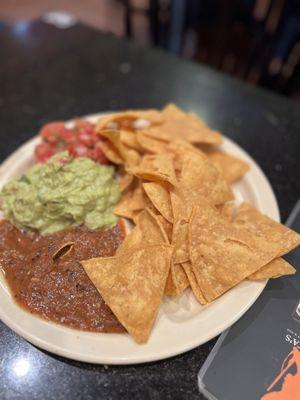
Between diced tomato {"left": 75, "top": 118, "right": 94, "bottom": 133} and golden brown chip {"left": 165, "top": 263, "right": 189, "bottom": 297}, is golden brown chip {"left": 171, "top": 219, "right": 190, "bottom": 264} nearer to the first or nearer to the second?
golden brown chip {"left": 165, "top": 263, "right": 189, "bottom": 297}

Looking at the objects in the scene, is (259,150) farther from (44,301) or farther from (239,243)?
(44,301)

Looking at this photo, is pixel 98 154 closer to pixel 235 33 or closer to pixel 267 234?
pixel 267 234

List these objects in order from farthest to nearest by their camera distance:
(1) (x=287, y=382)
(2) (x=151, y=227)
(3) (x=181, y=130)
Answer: (3) (x=181, y=130) < (2) (x=151, y=227) < (1) (x=287, y=382)

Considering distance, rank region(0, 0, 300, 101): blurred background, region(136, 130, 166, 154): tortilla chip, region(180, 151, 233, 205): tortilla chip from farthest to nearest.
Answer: region(0, 0, 300, 101): blurred background < region(136, 130, 166, 154): tortilla chip < region(180, 151, 233, 205): tortilla chip

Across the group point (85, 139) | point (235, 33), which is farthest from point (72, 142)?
point (235, 33)

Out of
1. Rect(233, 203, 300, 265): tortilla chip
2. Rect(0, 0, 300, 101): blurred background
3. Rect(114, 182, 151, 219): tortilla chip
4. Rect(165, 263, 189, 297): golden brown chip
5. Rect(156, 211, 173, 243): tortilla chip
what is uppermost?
Rect(0, 0, 300, 101): blurred background

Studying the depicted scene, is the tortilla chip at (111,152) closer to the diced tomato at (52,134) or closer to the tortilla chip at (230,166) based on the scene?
the diced tomato at (52,134)

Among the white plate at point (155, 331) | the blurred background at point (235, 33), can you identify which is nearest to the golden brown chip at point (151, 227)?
the white plate at point (155, 331)

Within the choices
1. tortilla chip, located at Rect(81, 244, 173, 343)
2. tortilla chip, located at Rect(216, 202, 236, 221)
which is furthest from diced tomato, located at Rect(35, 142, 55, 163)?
tortilla chip, located at Rect(216, 202, 236, 221)
